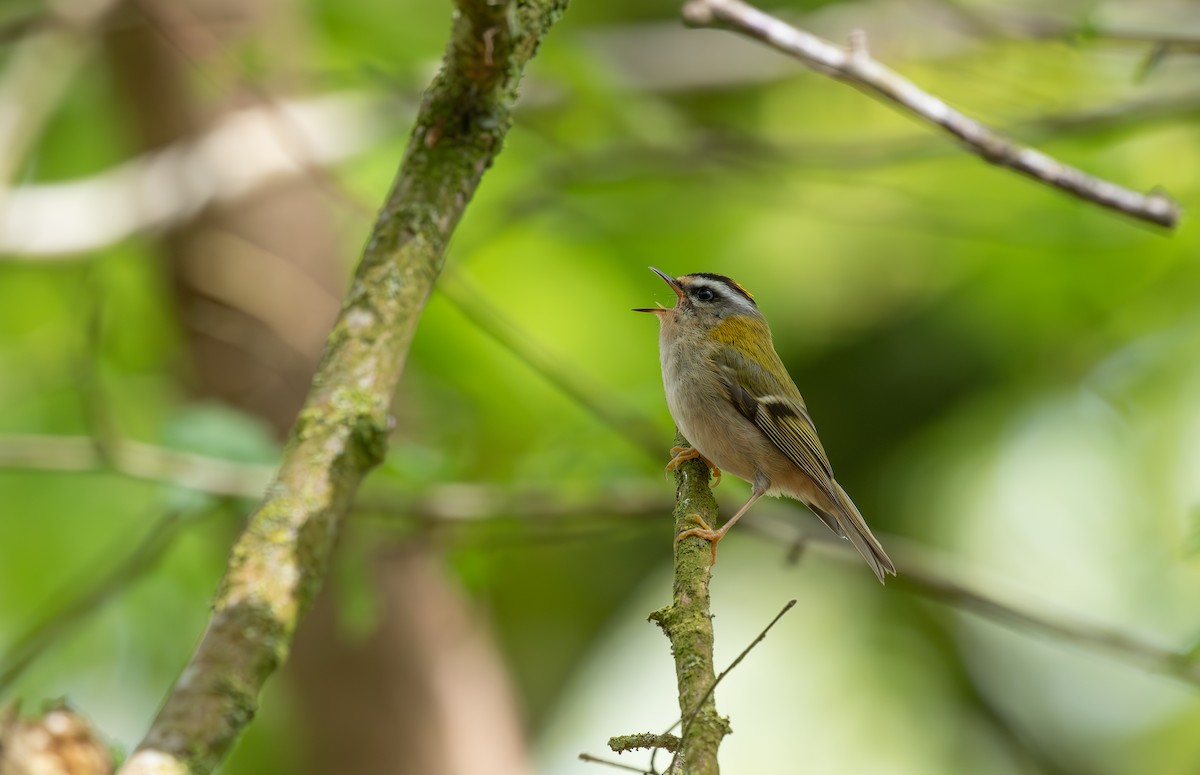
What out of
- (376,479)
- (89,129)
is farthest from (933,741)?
(89,129)

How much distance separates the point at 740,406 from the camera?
175 inches

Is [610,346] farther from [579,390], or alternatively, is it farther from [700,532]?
[700,532]

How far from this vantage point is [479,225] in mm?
6223

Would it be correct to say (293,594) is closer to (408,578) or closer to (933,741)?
(408,578)

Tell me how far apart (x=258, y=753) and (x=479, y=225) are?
4.42 m

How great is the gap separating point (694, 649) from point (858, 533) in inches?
93.6

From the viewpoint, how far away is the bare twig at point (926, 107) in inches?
117

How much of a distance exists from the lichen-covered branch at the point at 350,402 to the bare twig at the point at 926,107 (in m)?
0.82

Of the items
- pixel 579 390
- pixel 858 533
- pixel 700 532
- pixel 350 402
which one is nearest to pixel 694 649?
pixel 700 532

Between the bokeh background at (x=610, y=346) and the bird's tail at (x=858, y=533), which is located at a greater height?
the bokeh background at (x=610, y=346)

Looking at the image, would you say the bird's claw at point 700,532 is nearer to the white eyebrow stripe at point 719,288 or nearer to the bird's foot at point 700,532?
the bird's foot at point 700,532

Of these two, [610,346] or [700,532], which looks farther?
[610,346]

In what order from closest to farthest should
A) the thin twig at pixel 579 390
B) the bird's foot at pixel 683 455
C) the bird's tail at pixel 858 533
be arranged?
1. the bird's foot at pixel 683 455
2. the bird's tail at pixel 858 533
3. the thin twig at pixel 579 390

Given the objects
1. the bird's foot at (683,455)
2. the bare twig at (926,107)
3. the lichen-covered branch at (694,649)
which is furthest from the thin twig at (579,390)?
the lichen-covered branch at (694,649)
